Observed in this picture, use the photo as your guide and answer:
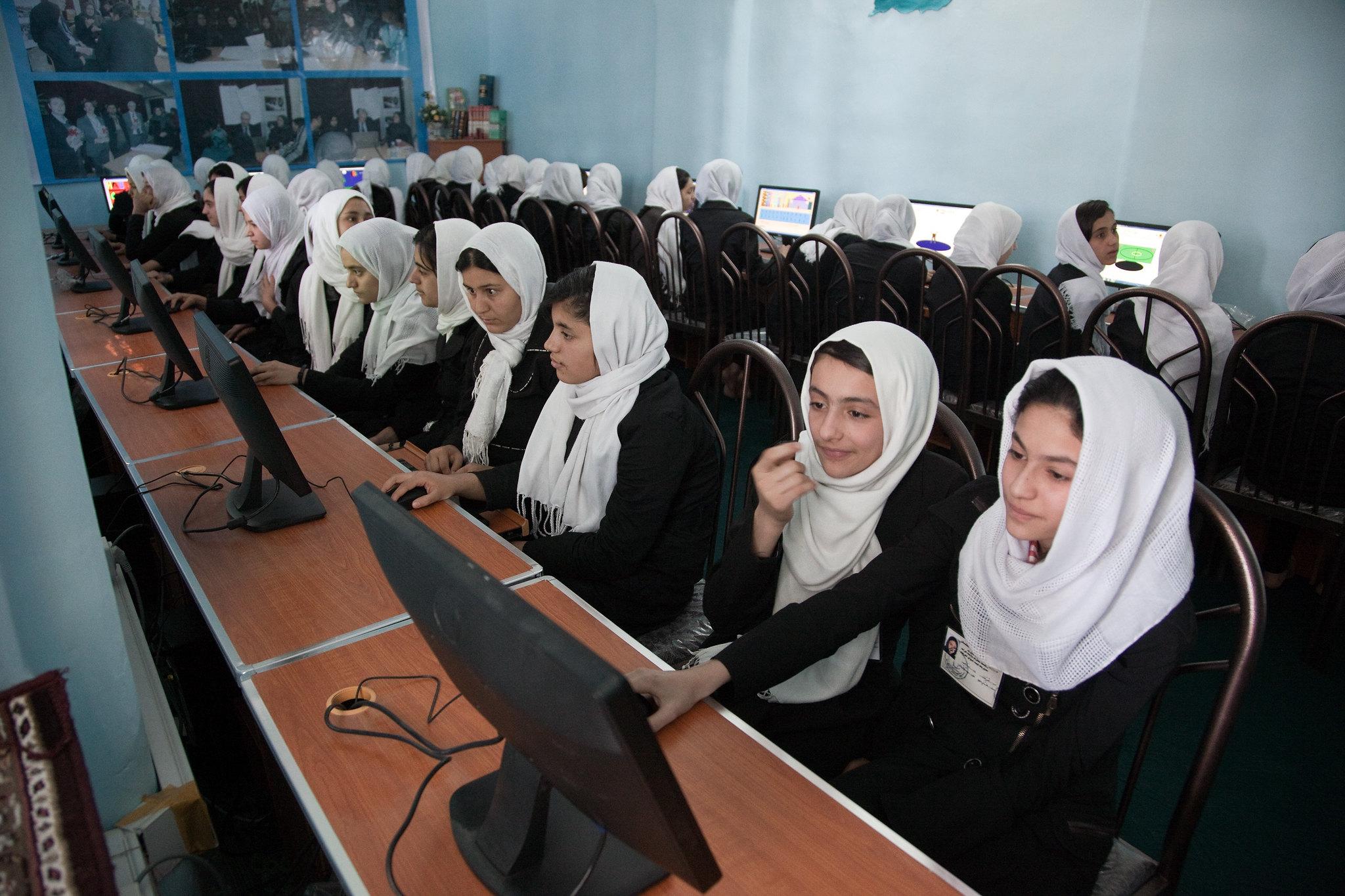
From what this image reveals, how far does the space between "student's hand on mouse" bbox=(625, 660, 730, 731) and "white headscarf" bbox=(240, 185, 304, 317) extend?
10.3 feet

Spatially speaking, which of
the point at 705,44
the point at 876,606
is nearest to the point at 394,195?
the point at 705,44

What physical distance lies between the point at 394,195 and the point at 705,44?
250 cm

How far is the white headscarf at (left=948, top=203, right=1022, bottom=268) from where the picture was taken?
3.43m

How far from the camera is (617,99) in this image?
6.33 m

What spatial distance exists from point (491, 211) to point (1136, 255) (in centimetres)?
375

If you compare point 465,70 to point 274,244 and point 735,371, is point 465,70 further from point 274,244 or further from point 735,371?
point 735,371

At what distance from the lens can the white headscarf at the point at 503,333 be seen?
6.89 ft

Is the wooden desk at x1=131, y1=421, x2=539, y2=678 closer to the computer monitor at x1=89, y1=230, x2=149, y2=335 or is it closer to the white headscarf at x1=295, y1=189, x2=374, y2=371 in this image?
the computer monitor at x1=89, y1=230, x2=149, y2=335

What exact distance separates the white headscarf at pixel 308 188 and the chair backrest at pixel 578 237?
1.43 metres

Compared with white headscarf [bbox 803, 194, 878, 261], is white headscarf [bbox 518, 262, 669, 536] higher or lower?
lower

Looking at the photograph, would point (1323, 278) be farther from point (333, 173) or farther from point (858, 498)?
point (333, 173)

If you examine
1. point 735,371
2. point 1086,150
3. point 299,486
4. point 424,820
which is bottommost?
point 735,371

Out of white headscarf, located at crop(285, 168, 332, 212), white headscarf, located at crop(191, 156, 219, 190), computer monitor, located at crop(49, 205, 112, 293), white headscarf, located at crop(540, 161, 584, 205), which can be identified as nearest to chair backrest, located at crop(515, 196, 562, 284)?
white headscarf, located at crop(540, 161, 584, 205)

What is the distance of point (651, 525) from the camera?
1.54 meters
